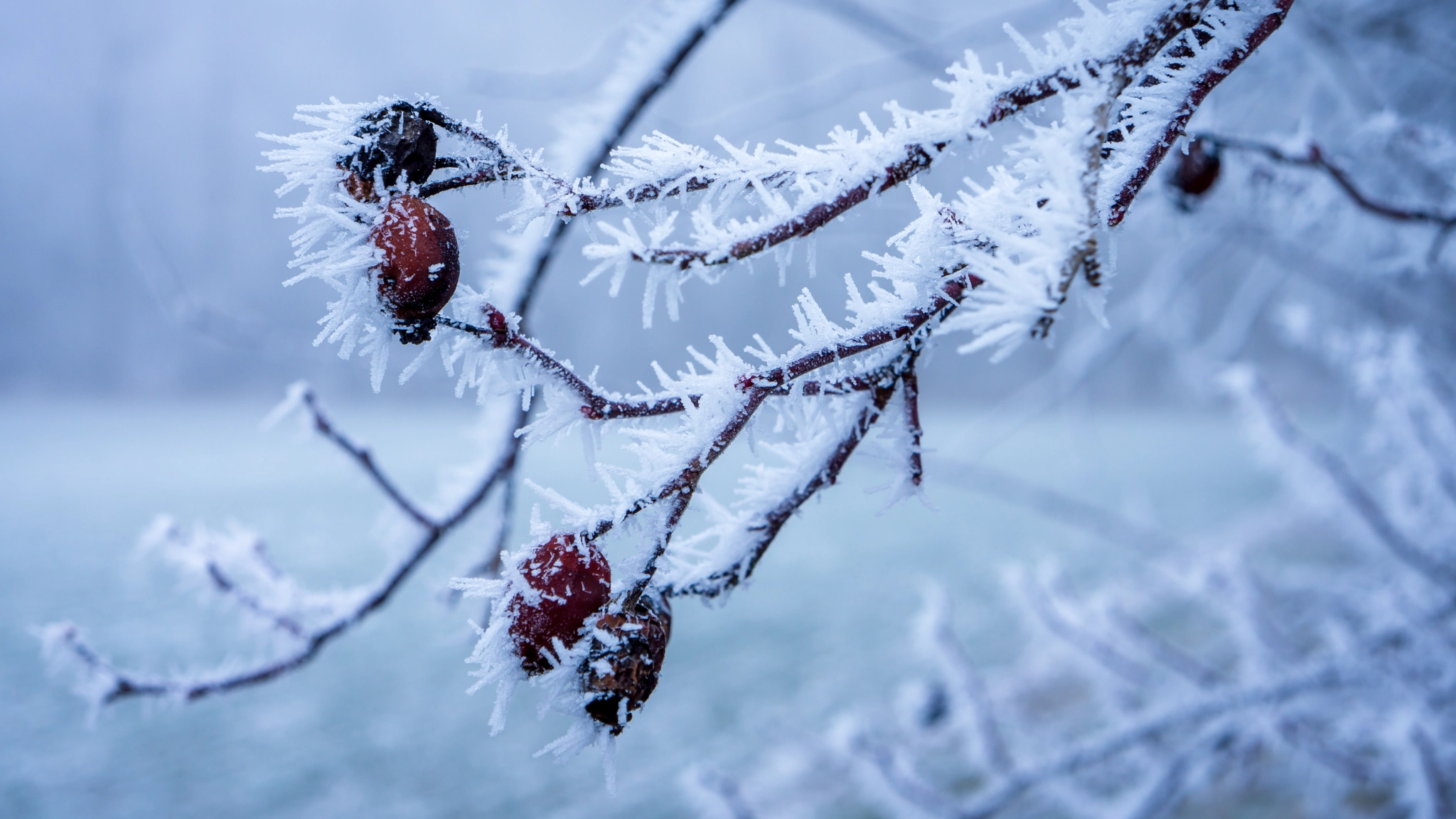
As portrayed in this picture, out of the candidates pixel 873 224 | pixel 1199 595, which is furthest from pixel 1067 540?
pixel 873 224

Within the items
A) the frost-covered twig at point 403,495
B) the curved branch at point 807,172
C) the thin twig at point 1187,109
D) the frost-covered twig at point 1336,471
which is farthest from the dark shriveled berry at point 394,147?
the frost-covered twig at point 1336,471

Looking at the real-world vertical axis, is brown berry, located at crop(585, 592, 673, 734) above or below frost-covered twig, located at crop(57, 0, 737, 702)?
below

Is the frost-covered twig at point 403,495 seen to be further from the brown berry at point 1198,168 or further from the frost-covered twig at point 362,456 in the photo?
the brown berry at point 1198,168

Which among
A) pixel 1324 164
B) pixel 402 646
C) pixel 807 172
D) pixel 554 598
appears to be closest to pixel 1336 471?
pixel 1324 164

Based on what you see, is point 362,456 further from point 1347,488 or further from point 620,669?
point 1347,488

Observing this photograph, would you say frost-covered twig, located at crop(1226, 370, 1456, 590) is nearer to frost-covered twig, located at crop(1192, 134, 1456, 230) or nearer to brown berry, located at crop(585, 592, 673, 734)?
frost-covered twig, located at crop(1192, 134, 1456, 230)

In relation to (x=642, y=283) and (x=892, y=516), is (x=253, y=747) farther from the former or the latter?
(x=892, y=516)

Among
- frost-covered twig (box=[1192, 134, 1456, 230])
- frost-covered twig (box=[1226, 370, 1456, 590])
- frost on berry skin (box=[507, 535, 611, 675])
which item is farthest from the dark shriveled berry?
frost-covered twig (box=[1226, 370, 1456, 590])
